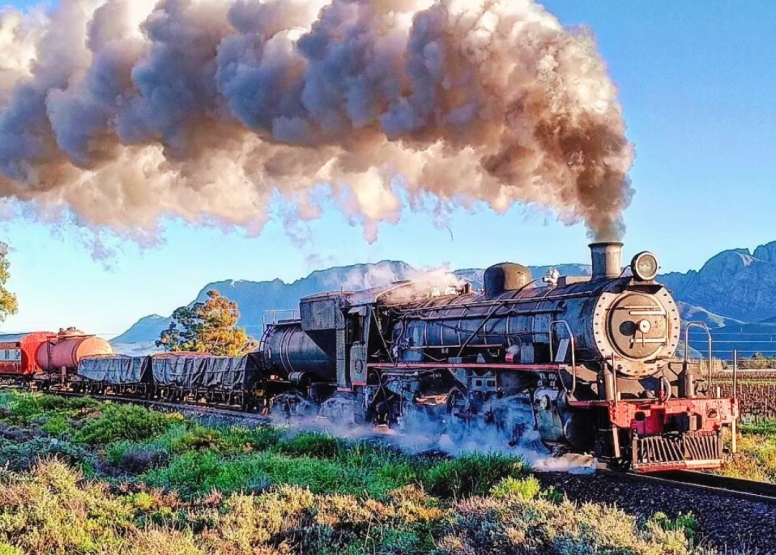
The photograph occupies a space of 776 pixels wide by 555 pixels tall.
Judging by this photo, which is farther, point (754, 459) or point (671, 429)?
point (754, 459)

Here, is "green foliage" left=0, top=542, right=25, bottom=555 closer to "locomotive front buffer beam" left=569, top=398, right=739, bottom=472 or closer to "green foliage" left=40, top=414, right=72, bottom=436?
"locomotive front buffer beam" left=569, top=398, right=739, bottom=472

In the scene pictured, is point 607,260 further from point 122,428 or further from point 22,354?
point 22,354

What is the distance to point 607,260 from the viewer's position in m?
13.3

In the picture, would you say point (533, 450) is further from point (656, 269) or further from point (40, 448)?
point (40, 448)

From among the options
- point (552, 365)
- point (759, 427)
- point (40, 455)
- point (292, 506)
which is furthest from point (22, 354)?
point (292, 506)

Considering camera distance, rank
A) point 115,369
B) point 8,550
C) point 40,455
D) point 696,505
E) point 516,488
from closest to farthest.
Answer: point 8,550 < point 696,505 < point 516,488 < point 40,455 < point 115,369

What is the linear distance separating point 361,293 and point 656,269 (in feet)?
25.4

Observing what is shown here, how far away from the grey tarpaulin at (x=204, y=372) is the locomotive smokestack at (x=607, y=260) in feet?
44.7

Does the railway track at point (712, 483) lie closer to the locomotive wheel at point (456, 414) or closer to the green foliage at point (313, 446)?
the locomotive wheel at point (456, 414)

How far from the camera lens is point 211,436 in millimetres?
15688

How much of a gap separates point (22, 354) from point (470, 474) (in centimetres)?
3487

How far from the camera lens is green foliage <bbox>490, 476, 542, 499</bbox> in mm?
9953

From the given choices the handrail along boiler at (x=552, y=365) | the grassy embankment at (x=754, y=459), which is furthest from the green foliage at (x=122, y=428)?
the grassy embankment at (x=754, y=459)

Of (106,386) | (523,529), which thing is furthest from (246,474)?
(106,386)
